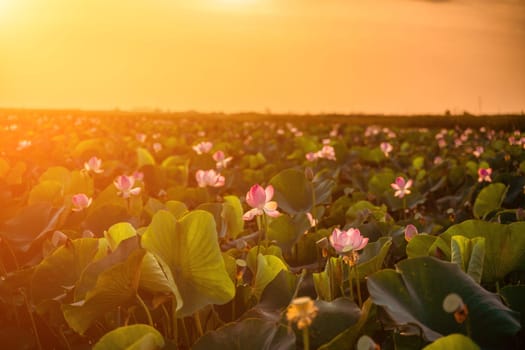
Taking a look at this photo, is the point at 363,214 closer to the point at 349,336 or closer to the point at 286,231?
the point at 286,231

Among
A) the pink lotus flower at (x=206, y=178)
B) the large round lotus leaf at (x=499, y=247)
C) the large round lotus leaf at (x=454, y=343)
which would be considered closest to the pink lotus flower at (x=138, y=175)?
the pink lotus flower at (x=206, y=178)

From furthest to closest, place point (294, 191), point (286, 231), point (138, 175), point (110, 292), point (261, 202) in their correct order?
point (138, 175) < point (294, 191) < point (286, 231) < point (261, 202) < point (110, 292)

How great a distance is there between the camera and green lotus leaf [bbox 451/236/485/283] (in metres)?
1.17

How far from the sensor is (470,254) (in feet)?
3.97

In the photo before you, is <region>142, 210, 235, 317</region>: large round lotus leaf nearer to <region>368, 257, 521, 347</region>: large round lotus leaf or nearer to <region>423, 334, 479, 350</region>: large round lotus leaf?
<region>368, 257, 521, 347</region>: large round lotus leaf

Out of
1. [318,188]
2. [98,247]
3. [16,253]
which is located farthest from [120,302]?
[318,188]

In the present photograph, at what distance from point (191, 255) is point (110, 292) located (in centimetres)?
16

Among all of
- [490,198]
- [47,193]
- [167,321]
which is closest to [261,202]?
[167,321]

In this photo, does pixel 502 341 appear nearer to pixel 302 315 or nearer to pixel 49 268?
pixel 302 315

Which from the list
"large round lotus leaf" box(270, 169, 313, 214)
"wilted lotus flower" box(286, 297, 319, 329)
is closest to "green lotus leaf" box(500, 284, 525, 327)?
"wilted lotus flower" box(286, 297, 319, 329)

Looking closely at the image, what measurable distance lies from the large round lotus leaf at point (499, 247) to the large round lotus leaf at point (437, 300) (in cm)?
31

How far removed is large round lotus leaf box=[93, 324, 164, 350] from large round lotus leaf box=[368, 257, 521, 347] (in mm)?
344

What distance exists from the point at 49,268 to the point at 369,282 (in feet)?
2.49

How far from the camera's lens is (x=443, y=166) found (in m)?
4.71
